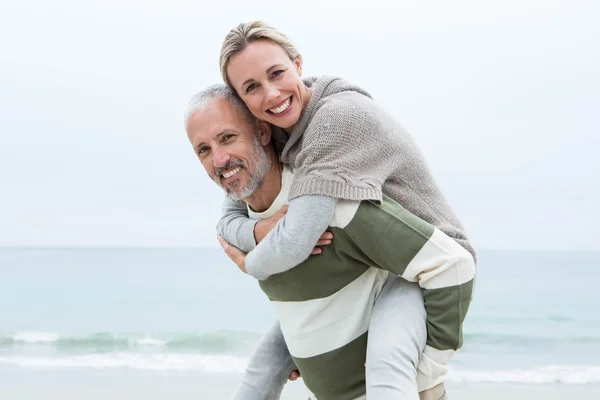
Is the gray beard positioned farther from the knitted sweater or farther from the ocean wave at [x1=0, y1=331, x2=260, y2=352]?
the ocean wave at [x1=0, y1=331, x2=260, y2=352]

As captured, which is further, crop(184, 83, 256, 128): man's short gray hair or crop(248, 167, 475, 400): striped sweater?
crop(184, 83, 256, 128): man's short gray hair

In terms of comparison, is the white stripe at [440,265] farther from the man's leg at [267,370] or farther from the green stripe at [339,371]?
the man's leg at [267,370]

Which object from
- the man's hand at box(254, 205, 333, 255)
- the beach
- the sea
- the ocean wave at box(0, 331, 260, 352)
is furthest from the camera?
the ocean wave at box(0, 331, 260, 352)

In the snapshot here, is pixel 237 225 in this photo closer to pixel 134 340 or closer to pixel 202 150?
pixel 202 150

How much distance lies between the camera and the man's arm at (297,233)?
1823 mm

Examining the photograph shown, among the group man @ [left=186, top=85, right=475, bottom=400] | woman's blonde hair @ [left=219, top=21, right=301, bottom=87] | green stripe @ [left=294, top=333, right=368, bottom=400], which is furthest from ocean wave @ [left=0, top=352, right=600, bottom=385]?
woman's blonde hair @ [left=219, top=21, right=301, bottom=87]

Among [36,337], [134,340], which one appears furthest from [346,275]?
[36,337]

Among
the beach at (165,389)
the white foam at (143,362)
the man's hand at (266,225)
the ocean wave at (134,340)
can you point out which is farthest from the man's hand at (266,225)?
the ocean wave at (134,340)

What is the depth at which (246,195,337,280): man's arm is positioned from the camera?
1.82 meters

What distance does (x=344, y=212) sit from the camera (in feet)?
6.10

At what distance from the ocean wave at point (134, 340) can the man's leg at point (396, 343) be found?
646 centimetres

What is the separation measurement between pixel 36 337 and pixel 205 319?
240cm

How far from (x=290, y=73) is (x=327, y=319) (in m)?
0.80

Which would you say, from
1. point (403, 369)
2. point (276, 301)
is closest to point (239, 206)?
point (276, 301)
